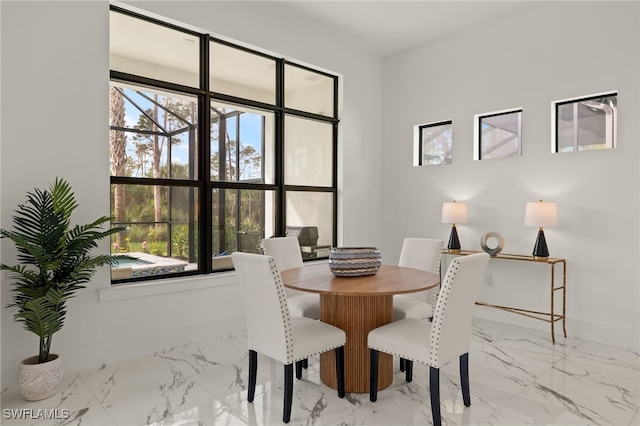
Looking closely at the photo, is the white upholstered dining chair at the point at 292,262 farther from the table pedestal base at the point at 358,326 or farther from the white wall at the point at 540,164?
the white wall at the point at 540,164

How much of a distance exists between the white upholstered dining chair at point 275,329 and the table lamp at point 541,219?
2343 mm

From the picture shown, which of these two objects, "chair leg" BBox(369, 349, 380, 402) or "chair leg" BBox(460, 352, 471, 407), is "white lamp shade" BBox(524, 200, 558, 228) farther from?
"chair leg" BBox(369, 349, 380, 402)

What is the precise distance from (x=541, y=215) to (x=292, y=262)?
91.3 inches

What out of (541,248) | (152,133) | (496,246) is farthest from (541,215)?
(152,133)

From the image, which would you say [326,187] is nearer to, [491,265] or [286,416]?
[491,265]

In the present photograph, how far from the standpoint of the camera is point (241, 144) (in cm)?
427

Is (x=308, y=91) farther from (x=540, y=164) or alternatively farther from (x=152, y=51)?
(x=540, y=164)

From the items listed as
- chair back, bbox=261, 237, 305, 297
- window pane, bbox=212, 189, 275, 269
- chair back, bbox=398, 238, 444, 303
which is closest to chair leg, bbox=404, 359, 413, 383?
chair back, bbox=398, 238, 444, 303

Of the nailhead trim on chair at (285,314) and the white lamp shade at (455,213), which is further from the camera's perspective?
the white lamp shade at (455,213)

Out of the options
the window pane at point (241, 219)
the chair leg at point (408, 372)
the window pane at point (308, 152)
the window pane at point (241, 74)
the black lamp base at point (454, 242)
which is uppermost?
the window pane at point (241, 74)

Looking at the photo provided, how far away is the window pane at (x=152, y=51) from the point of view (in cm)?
344

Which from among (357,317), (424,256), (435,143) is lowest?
(357,317)

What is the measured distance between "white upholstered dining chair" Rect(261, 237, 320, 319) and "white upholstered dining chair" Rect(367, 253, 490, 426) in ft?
2.39

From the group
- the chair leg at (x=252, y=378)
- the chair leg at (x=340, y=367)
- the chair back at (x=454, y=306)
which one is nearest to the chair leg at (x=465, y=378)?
the chair back at (x=454, y=306)
